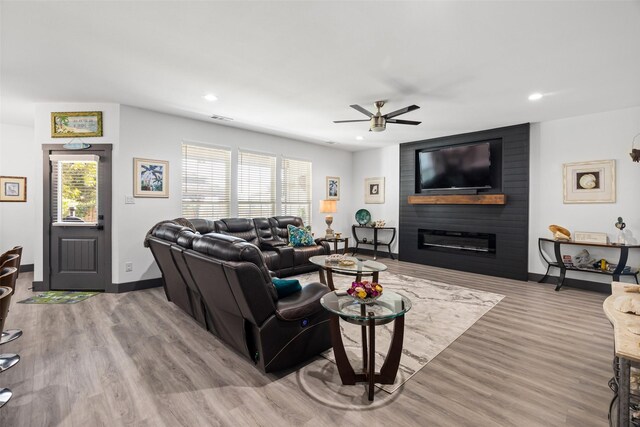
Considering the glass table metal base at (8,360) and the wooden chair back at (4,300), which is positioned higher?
the wooden chair back at (4,300)

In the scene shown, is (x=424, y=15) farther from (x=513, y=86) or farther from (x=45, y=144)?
(x=45, y=144)

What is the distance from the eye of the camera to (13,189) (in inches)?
214

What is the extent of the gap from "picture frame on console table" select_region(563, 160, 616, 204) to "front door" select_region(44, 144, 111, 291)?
7313 mm

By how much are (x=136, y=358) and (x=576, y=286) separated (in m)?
6.19

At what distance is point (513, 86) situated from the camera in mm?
3594

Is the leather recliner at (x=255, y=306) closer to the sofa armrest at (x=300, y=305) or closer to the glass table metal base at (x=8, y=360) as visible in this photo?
the sofa armrest at (x=300, y=305)

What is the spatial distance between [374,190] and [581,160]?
410 centimetres

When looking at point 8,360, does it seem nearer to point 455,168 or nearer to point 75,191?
point 75,191

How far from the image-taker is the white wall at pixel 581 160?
4375mm

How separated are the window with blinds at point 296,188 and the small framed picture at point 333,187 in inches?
25.8

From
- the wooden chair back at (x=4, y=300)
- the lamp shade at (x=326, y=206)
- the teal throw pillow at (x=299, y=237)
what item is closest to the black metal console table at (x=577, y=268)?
the lamp shade at (x=326, y=206)

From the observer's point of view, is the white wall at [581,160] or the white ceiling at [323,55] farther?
the white wall at [581,160]

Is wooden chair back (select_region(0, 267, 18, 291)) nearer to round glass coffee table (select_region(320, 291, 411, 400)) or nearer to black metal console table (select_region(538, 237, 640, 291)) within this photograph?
round glass coffee table (select_region(320, 291, 411, 400))

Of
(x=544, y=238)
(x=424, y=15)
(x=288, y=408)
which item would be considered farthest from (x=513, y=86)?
(x=288, y=408)
